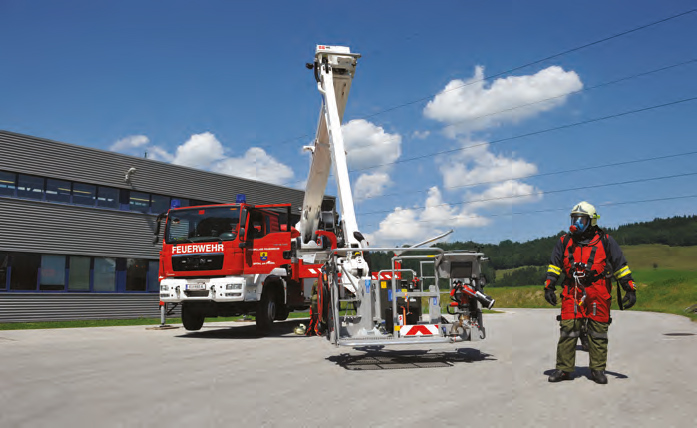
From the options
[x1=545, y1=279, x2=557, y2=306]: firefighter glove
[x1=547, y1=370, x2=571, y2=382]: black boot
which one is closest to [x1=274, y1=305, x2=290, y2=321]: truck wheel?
[x1=545, y1=279, x2=557, y2=306]: firefighter glove

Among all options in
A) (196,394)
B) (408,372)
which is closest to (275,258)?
(408,372)

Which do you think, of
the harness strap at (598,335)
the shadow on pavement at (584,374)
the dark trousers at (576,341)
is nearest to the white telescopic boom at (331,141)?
the shadow on pavement at (584,374)

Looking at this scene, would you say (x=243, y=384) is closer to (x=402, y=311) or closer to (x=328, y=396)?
(x=328, y=396)

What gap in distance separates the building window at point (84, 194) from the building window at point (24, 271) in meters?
2.64

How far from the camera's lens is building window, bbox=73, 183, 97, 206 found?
70.0ft

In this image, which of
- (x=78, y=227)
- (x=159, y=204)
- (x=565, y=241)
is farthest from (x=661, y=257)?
(x=565, y=241)

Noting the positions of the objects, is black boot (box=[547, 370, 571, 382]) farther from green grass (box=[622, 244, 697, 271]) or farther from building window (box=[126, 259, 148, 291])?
green grass (box=[622, 244, 697, 271])

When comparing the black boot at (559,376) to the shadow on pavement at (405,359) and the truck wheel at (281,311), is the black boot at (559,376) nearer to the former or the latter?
the shadow on pavement at (405,359)

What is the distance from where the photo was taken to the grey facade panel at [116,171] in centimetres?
1953

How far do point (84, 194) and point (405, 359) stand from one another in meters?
17.5

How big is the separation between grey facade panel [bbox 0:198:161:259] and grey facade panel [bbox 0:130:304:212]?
1.19 m

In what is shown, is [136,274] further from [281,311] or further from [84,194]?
[281,311]

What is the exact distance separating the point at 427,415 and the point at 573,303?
8.69 ft

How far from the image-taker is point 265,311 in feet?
44.9
